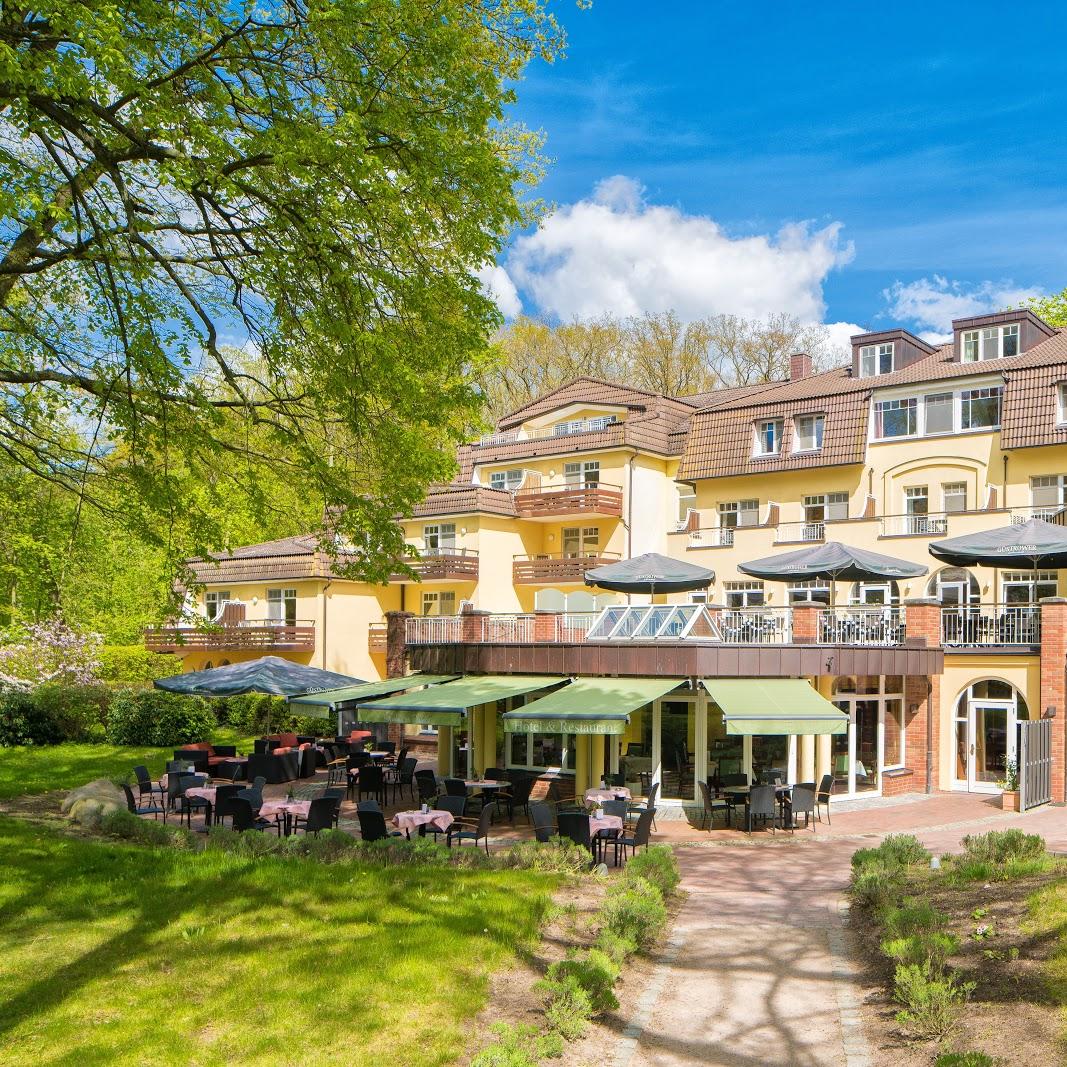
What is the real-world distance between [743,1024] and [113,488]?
446 inches

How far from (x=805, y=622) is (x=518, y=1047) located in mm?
15757

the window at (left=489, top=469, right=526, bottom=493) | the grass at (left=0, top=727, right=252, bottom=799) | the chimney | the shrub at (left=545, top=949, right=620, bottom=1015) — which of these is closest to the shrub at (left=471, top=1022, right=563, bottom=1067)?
the shrub at (left=545, top=949, right=620, bottom=1015)

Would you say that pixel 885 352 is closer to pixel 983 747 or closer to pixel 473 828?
pixel 983 747

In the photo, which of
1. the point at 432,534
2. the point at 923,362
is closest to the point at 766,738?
the point at 923,362

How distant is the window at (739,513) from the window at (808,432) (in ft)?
8.06

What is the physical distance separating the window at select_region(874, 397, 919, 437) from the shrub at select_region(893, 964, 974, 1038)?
27.0 metres

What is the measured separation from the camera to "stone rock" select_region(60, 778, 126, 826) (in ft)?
54.9

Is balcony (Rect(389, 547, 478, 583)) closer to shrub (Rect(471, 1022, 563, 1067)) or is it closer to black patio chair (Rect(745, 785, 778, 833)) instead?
black patio chair (Rect(745, 785, 778, 833))

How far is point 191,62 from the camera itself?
11.2 metres

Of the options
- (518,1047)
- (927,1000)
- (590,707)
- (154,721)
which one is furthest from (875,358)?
(518,1047)

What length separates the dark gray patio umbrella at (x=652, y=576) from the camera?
23.7 metres

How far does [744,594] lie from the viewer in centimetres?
3572

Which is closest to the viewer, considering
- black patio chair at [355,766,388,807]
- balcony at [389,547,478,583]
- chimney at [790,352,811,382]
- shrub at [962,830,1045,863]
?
shrub at [962,830,1045,863]

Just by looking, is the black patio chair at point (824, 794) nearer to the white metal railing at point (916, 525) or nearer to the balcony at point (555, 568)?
the white metal railing at point (916, 525)
